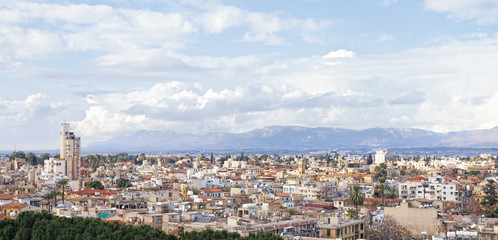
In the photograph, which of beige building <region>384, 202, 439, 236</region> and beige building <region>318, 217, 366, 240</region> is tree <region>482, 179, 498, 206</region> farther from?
beige building <region>318, 217, 366, 240</region>

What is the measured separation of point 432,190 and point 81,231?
240 ft

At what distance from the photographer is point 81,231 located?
42688mm

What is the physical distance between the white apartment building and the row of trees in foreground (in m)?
66.0

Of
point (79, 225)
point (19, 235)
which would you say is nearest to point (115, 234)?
point (79, 225)

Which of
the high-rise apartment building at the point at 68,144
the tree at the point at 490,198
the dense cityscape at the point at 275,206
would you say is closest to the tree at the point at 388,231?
the dense cityscape at the point at 275,206

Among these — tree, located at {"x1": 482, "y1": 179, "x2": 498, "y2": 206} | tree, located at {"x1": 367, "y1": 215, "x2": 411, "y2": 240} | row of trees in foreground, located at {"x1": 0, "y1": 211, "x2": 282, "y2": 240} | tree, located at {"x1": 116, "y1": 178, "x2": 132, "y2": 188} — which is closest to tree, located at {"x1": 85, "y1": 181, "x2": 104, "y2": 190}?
tree, located at {"x1": 116, "y1": 178, "x2": 132, "y2": 188}

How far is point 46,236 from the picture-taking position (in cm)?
4203

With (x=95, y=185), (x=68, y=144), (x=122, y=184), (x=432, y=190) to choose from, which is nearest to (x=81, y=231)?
(x=95, y=185)

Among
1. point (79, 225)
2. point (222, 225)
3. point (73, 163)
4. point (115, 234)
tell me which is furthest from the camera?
point (73, 163)

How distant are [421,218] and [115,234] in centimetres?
3060

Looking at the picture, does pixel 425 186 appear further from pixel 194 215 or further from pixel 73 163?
pixel 73 163

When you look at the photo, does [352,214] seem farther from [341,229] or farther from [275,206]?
[341,229]

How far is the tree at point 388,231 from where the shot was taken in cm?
5431

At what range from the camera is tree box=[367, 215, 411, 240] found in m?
54.3
